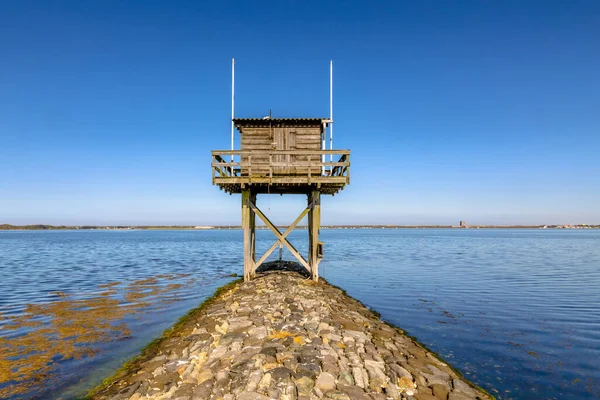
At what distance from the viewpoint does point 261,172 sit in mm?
18250

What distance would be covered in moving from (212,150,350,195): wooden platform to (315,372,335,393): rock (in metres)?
10.4

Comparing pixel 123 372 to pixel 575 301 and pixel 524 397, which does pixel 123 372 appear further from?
pixel 575 301

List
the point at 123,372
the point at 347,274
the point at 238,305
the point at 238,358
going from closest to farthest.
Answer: the point at 238,358 < the point at 123,372 < the point at 238,305 < the point at 347,274

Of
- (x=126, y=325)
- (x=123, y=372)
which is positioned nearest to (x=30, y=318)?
(x=126, y=325)

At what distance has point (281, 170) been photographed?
1859 centimetres

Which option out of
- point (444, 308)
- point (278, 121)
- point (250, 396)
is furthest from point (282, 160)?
point (250, 396)

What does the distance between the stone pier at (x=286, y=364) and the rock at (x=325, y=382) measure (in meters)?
0.02

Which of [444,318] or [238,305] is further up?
[238,305]

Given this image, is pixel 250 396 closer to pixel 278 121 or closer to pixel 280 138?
pixel 280 138

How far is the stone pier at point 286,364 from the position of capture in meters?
7.31

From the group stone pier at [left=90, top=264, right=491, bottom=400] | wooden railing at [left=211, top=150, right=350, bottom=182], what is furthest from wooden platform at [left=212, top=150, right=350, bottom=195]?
stone pier at [left=90, top=264, right=491, bottom=400]

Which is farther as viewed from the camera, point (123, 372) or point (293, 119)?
point (293, 119)

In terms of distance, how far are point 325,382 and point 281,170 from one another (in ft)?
40.9

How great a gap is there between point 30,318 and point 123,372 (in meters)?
9.10
